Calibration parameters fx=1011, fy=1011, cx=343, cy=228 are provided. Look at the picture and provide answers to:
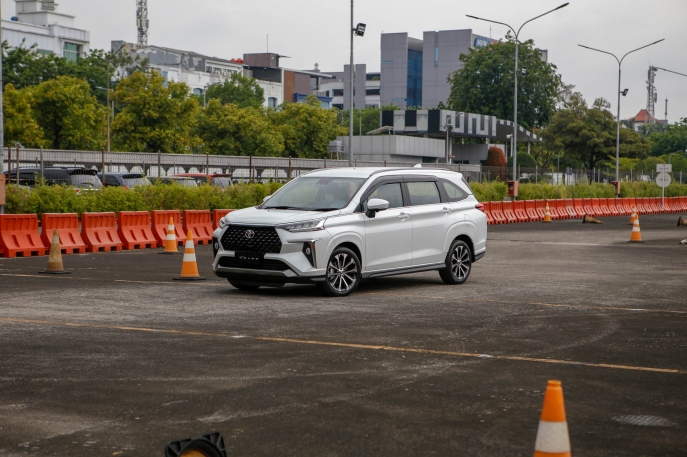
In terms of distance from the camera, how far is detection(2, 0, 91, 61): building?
354 feet

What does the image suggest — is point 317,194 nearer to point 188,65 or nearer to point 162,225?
point 162,225

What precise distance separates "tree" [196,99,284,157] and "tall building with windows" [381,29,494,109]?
309ft

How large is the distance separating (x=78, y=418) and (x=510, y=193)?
4106 cm

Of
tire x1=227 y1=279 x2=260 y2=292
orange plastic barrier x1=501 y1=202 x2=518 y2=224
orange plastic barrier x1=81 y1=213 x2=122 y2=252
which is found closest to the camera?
tire x1=227 y1=279 x2=260 y2=292

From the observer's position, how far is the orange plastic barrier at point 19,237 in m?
20.3

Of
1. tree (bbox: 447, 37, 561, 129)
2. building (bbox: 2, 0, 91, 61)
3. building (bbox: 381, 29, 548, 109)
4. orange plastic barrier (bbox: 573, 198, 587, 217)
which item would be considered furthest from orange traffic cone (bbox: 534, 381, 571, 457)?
building (bbox: 381, 29, 548, 109)

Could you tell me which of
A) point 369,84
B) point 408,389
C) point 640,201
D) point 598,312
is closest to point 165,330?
point 408,389

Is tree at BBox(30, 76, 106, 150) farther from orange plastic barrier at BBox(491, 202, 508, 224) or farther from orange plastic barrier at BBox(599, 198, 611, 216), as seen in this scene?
orange plastic barrier at BBox(599, 198, 611, 216)

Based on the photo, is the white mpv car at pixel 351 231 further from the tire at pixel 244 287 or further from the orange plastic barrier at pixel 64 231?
the orange plastic barrier at pixel 64 231

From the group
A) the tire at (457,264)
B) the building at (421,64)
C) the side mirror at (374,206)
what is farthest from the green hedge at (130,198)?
the building at (421,64)

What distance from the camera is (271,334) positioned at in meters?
10.3

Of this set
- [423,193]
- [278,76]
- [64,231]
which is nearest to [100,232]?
[64,231]

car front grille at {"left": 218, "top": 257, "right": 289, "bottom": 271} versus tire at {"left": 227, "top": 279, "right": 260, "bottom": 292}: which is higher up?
car front grille at {"left": 218, "top": 257, "right": 289, "bottom": 271}

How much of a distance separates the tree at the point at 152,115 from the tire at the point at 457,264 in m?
47.8
